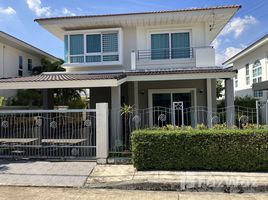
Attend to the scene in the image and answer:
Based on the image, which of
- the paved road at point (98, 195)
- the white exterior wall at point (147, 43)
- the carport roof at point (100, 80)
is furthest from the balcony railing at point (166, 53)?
the paved road at point (98, 195)

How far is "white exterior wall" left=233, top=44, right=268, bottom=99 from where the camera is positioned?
2202 centimetres

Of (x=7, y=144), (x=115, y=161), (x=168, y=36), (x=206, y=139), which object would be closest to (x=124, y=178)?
(x=115, y=161)

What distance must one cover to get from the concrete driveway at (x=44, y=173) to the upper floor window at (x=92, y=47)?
816 cm

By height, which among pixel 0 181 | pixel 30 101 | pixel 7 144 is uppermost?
pixel 30 101

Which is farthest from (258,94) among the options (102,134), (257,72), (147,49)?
(102,134)

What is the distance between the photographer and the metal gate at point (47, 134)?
11297 millimetres

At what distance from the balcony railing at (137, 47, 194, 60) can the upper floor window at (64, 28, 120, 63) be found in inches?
59.3

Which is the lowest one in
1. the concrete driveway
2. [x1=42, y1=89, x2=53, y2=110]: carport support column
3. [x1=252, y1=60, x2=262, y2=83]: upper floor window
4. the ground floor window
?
the concrete driveway

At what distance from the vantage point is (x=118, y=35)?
1758 cm

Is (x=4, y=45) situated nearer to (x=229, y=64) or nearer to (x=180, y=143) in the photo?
(x=180, y=143)

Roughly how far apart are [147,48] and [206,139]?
941 centimetres

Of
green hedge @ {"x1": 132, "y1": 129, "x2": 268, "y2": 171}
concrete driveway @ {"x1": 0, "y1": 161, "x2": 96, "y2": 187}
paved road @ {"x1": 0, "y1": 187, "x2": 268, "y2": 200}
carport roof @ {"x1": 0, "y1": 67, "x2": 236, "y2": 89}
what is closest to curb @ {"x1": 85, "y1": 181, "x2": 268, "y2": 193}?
paved road @ {"x1": 0, "y1": 187, "x2": 268, "y2": 200}

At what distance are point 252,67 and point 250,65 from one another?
1.49 feet

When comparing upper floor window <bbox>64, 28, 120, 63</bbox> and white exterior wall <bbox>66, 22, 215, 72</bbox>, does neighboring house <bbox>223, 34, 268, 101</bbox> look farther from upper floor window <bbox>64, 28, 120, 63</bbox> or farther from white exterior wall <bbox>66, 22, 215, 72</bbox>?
upper floor window <bbox>64, 28, 120, 63</bbox>
